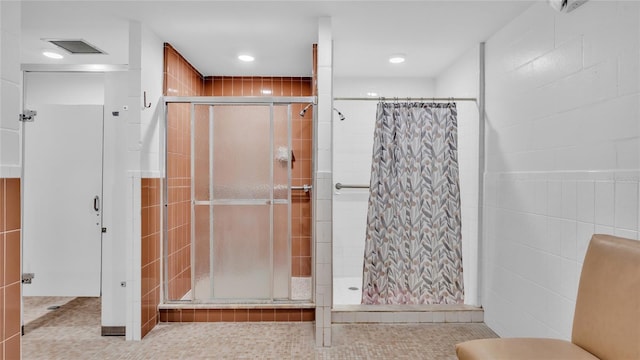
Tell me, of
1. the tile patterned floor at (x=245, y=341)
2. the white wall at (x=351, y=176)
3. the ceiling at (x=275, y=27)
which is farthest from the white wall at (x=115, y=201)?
the white wall at (x=351, y=176)

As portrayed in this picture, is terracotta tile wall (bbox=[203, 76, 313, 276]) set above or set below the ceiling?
below

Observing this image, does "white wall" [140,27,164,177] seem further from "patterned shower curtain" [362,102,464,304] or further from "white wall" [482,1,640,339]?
"white wall" [482,1,640,339]

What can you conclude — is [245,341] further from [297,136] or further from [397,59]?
[397,59]

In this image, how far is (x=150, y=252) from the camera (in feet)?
10.0

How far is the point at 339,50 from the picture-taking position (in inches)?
141

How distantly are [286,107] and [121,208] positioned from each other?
59.5 inches

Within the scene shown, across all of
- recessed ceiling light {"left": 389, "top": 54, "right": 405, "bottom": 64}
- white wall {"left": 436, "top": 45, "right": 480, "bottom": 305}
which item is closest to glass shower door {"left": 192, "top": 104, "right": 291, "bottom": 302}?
recessed ceiling light {"left": 389, "top": 54, "right": 405, "bottom": 64}

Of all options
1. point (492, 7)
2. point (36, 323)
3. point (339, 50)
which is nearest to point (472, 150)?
point (492, 7)

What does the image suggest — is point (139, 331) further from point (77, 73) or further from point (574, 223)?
point (574, 223)

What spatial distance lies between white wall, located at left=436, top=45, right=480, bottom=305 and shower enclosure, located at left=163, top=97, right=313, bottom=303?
1.48 m

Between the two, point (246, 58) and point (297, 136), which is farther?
point (297, 136)

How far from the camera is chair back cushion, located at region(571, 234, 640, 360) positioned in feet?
4.88

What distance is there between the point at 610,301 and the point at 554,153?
1020mm

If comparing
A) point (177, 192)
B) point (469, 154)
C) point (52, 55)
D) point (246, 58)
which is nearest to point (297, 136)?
point (246, 58)
